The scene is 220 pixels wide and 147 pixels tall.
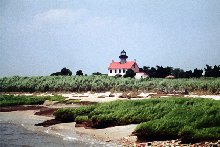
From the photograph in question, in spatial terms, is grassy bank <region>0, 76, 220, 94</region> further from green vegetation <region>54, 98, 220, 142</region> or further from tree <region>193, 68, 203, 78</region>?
green vegetation <region>54, 98, 220, 142</region>

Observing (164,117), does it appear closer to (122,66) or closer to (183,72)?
(183,72)

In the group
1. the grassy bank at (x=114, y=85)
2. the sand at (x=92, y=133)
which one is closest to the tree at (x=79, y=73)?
the grassy bank at (x=114, y=85)

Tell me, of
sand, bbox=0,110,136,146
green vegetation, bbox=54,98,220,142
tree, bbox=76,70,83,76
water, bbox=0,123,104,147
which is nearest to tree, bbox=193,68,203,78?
tree, bbox=76,70,83,76

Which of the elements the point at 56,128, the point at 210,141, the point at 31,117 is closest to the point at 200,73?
the point at 31,117

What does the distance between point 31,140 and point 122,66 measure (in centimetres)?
9493

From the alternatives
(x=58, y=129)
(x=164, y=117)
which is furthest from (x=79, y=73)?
(x=164, y=117)

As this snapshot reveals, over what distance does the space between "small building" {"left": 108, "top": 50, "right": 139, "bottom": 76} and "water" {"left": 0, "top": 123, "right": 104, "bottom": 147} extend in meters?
90.0

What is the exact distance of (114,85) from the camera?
63.1m

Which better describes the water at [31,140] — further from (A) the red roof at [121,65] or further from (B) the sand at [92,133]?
(A) the red roof at [121,65]

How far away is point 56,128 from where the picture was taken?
23594mm

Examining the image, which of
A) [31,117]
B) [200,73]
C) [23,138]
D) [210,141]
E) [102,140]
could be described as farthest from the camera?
[200,73]

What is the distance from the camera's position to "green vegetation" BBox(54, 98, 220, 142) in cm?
1611

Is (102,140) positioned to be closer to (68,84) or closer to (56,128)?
(56,128)

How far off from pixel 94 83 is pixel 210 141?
163 ft
